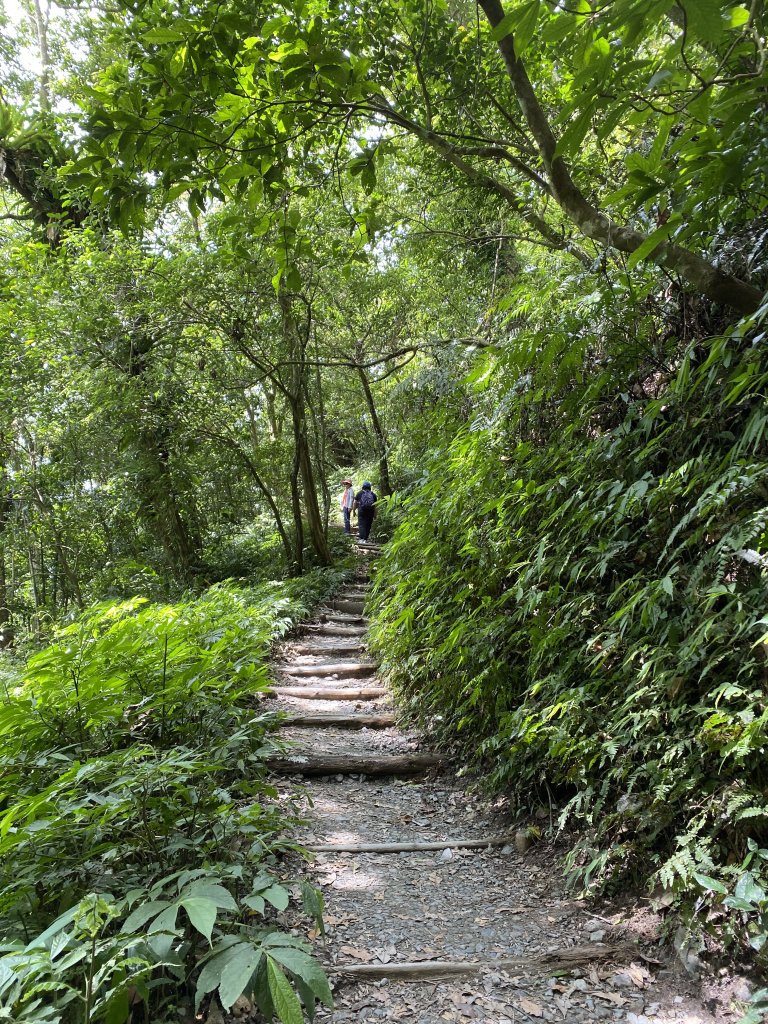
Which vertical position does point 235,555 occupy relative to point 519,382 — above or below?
below

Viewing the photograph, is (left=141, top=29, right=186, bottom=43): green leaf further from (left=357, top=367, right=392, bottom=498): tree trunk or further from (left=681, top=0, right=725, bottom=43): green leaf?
(left=357, top=367, right=392, bottom=498): tree trunk

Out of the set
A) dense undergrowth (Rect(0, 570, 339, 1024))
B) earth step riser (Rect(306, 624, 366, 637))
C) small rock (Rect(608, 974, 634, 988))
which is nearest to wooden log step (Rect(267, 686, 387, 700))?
dense undergrowth (Rect(0, 570, 339, 1024))

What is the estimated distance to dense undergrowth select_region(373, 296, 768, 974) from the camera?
212cm

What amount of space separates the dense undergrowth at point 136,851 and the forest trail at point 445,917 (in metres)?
0.34

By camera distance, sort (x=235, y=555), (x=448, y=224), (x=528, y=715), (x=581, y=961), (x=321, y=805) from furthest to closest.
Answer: (x=235, y=555) < (x=448, y=224) < (x=321, y=805) < (x=528, y=715) < (x=581, y=961)

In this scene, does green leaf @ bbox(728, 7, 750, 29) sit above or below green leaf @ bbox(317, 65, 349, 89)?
below

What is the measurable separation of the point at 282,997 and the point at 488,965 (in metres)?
1.23

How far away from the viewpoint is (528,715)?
3.18 meters

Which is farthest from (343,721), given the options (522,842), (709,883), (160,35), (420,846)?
(160,35)

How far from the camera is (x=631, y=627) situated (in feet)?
9.16

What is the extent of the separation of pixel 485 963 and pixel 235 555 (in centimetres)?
1122

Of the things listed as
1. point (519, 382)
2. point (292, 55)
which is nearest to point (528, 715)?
point (519, 382)

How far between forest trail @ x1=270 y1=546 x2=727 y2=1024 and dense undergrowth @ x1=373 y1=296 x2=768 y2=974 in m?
0.23

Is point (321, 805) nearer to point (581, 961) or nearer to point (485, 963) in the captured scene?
point (485, 963)
